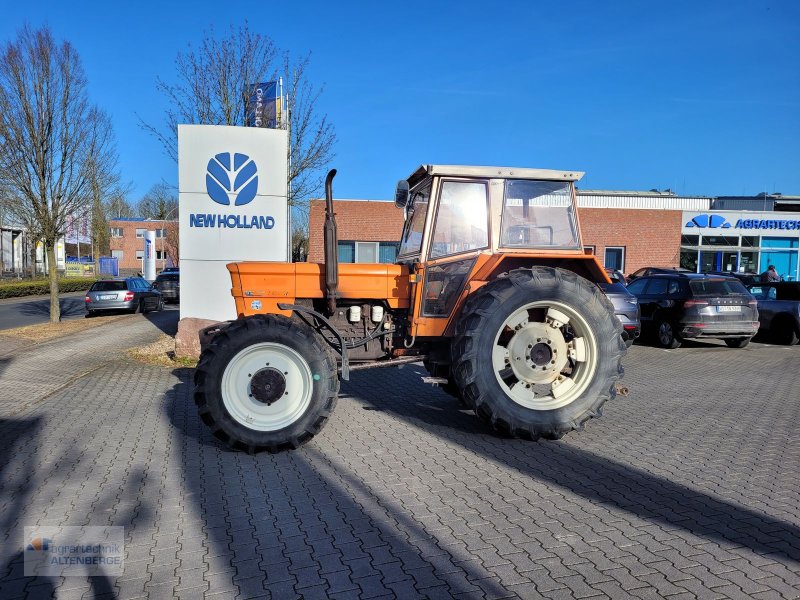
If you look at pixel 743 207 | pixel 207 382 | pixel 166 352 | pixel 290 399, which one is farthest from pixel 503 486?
pixel 743 207

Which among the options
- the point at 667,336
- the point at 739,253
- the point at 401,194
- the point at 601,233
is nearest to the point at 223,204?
the point at 401,194

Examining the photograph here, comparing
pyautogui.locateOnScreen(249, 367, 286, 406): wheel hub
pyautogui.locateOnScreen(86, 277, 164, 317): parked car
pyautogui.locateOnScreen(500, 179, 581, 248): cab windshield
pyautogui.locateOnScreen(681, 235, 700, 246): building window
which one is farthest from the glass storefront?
pyautogui.locateOnScreen(249, 367, 286, 406): wheel hub

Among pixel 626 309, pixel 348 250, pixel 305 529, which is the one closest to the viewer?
pixel 305 529

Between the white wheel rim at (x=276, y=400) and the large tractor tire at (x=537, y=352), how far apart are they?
53.2 inches

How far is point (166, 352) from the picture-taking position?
11.1 m

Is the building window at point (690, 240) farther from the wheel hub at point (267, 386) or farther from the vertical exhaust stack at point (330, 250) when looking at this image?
the wheel hub at point (267, 386)

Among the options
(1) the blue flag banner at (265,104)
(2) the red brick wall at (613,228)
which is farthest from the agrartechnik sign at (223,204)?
(2) the red brick wall at (613,228)

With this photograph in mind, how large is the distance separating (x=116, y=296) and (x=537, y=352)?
19188 millimetres

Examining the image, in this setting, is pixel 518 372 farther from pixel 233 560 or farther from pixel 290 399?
pixel 233 560

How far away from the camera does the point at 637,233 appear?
31.3 metres

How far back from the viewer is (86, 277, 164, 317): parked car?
20.8m

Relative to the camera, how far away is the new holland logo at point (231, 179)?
1052 cm

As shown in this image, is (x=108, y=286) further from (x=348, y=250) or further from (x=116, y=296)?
(x=348, y=250)

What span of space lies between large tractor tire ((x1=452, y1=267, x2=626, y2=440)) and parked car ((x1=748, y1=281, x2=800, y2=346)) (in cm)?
1071
